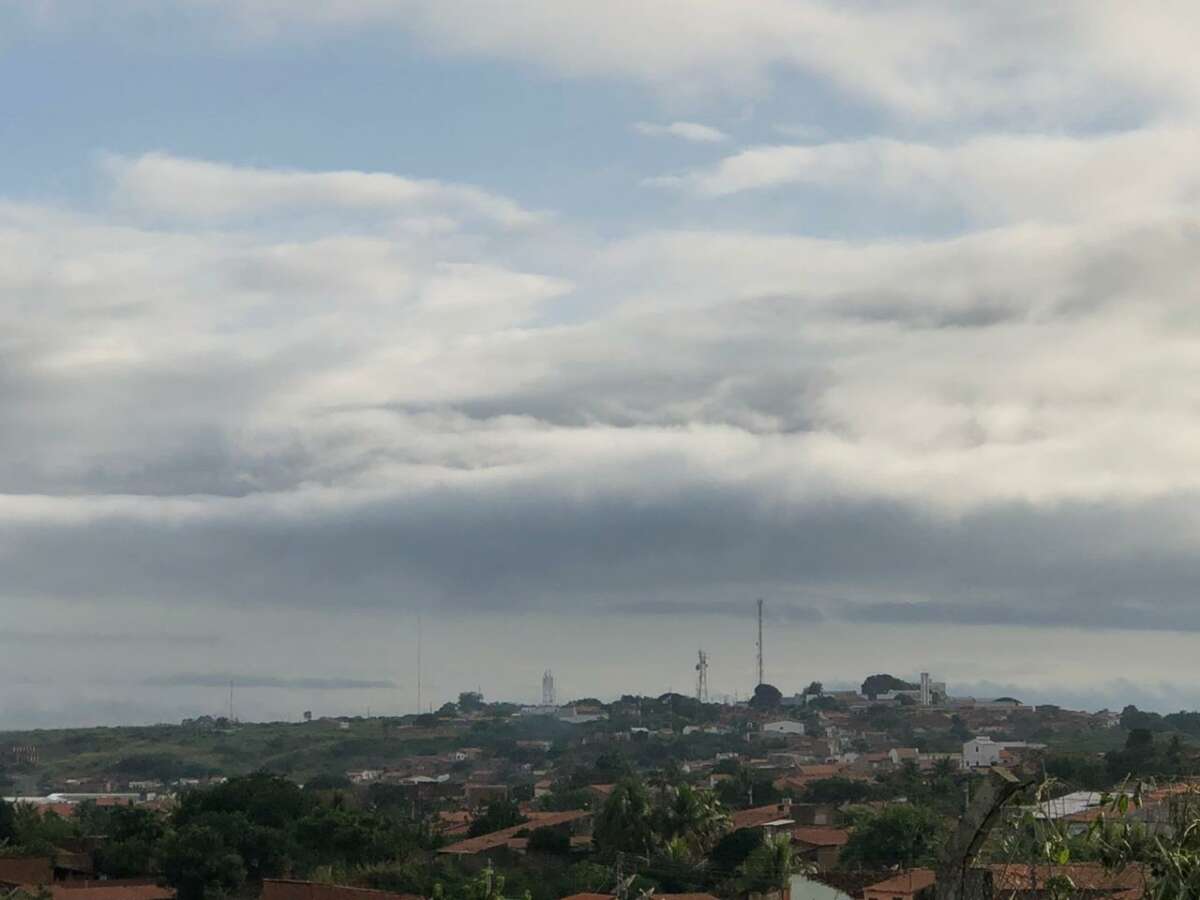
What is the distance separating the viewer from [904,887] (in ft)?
168

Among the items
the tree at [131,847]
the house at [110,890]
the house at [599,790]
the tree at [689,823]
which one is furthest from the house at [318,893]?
the house at [599,790]

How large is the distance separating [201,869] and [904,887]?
2791cm

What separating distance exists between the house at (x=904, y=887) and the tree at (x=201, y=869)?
25.1 metres

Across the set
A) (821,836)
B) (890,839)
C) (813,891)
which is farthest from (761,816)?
(813,891)

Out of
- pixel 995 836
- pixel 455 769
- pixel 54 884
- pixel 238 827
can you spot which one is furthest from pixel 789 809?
pixel 455 769

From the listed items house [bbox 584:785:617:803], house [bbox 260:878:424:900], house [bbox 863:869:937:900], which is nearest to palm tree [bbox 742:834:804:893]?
house [bbox 863:869:937:900]

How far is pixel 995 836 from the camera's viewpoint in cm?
1435

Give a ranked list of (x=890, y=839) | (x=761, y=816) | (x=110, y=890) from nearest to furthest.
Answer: (x=110, y=890) → (x=890, y=839) → (x=761, y=816)

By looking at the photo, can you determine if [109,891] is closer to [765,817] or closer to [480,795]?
[765,817]

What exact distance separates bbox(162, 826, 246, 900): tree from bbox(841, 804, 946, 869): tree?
79.0 feet

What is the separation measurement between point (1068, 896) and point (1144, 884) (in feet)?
4.03

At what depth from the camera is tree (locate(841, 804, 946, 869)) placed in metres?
72.9

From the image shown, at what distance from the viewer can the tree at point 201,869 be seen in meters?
67.4

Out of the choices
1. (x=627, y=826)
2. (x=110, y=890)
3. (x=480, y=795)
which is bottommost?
(x=480, y=795)
